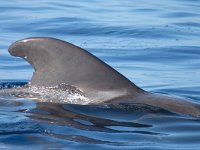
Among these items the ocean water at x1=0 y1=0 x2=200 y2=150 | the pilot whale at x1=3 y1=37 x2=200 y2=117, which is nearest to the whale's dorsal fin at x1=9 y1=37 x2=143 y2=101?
the pilot whale at x1=3 y1=37 x2=200 y2=117

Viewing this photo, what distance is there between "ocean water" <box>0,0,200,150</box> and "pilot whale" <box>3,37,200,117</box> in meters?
0.21

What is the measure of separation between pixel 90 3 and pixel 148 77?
10.7m

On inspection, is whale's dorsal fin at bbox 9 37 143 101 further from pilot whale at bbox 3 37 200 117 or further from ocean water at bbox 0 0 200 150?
ocean water at bbox 0 0 200 150

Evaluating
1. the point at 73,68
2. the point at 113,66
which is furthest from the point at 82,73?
the point at 113,66

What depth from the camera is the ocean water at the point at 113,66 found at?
730cm

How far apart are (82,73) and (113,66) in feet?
16.4

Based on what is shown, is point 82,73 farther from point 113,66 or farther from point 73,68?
point 113,66

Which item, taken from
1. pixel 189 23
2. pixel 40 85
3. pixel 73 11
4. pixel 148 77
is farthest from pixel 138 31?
pixel 40 85

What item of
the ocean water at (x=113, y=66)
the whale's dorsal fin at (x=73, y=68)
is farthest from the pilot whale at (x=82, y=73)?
the ocean water at (x=113, y=66)

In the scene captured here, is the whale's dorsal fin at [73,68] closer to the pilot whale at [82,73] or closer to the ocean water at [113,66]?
the pilot whale at [82,73]

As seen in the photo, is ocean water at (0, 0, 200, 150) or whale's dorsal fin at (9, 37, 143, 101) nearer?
ocean water at (0, 0, 200, 150)

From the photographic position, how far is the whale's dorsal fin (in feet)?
27.6

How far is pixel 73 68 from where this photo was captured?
27.8 feet

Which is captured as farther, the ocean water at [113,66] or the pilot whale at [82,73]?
the pilot whale at [82,73]
